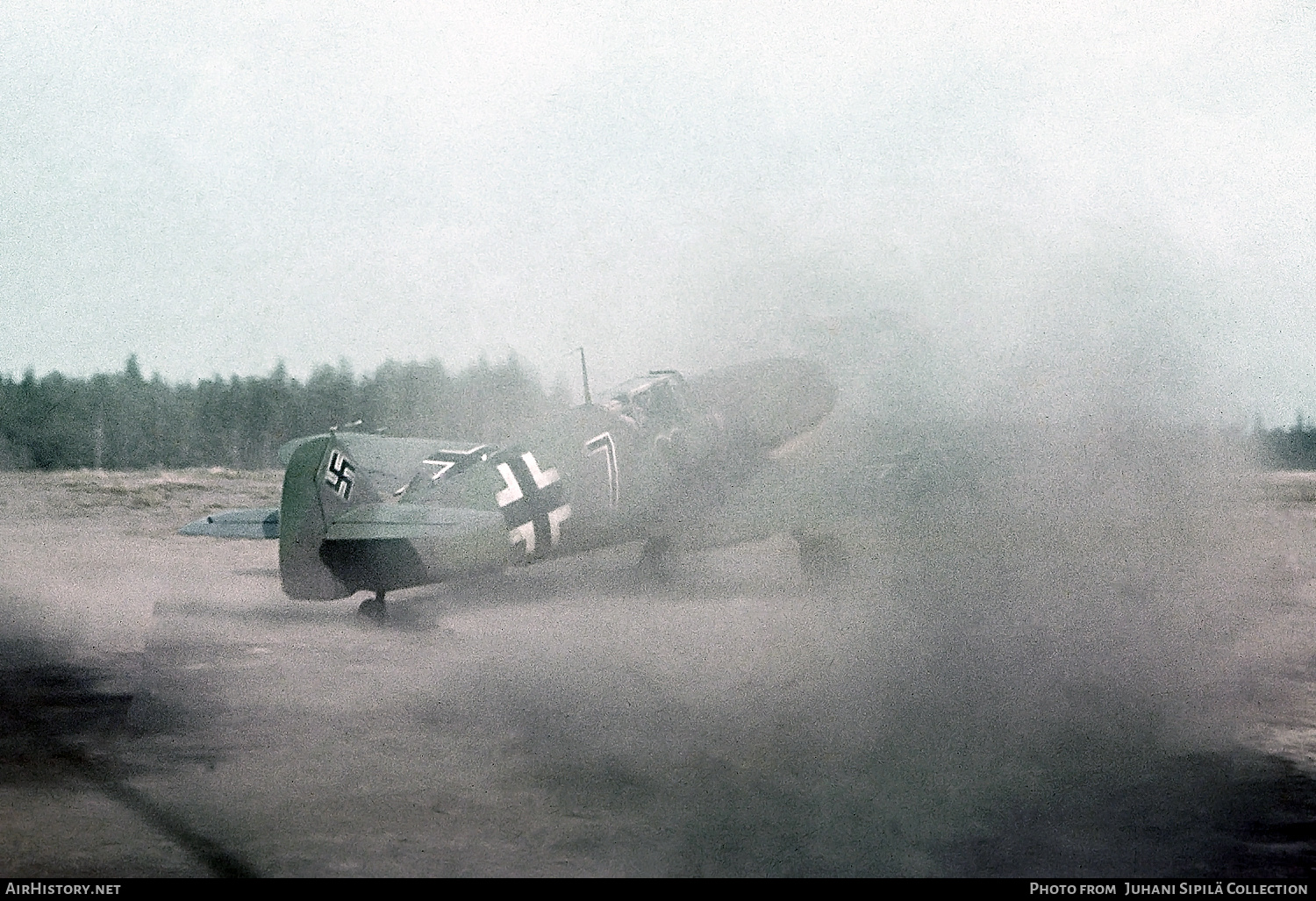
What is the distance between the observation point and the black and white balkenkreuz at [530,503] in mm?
13477

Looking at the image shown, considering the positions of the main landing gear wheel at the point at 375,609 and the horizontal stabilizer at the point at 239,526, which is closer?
the main landing gear wheel at the point at 375,609

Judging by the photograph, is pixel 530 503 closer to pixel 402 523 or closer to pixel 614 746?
pixel 402 523

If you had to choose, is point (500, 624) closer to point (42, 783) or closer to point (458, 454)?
point (458, 454)

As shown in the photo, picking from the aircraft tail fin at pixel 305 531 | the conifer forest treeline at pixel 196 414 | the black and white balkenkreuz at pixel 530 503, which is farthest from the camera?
the conifer forest treeline at pixel 196 414

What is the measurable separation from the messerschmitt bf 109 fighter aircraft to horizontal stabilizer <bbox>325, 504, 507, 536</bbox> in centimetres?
1

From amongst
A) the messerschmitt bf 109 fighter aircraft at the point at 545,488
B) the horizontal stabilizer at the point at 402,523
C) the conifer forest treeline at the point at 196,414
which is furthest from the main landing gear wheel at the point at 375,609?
the conifer forest treeline at the point at 196,414

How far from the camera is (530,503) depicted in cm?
1370

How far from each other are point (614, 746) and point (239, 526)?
750 cm

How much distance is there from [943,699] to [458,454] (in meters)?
9.96

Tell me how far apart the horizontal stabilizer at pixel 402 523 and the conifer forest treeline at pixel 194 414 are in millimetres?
31007

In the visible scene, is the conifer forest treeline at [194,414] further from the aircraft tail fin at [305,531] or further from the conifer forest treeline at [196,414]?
the aircraft tail fin at [305,531]

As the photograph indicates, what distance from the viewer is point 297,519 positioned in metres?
11.9

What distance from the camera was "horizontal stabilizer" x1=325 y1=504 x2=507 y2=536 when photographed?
12000 mm
